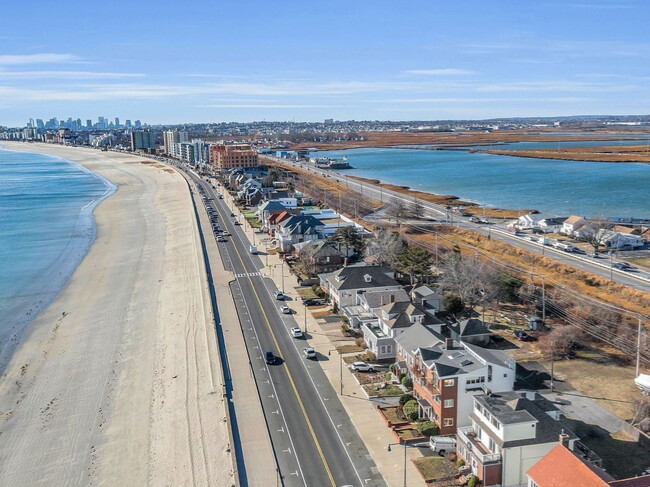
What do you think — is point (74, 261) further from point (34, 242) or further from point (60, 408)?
point (60, 408)

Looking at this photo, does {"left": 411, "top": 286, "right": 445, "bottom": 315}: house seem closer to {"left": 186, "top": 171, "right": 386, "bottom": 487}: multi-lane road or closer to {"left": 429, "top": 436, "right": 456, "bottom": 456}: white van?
{"left": 186, "top": 171, "right": 386, "bottom": 487}: multi-lane road

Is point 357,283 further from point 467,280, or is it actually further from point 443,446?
point 443,446

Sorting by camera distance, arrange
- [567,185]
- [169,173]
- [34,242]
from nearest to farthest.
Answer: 1. [34,242]
2. [567,185]
3. [169,173]

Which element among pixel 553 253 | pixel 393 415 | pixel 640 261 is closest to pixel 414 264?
pixel 393 415

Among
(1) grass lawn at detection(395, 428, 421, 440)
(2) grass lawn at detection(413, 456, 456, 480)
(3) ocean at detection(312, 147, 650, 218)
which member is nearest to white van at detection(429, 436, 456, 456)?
(2) grass lawn at detection(413, 456, 456, 480)

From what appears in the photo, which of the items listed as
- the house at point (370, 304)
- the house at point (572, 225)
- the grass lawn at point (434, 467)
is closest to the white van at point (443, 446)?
the grass lawn at point (434, 467)

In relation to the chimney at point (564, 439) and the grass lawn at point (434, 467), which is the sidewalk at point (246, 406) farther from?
the chimney at point (564, 439)

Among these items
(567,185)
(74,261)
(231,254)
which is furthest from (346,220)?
(567,185)
